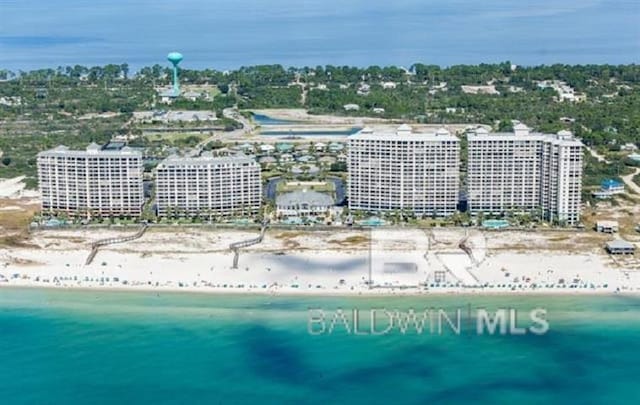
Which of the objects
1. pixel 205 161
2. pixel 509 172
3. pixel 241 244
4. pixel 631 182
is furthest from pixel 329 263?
pixel 631 182

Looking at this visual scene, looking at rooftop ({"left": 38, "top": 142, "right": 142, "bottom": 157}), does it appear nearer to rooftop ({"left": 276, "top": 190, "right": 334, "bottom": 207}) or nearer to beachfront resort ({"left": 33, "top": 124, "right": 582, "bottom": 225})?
beachfront resort ({"left": 33, "top": 124, "right": 582, "bottom": 225})

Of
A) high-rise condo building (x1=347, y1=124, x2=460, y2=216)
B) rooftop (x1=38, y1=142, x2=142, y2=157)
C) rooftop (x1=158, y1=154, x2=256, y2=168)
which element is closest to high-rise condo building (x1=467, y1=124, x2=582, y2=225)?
high-rise condo building (x1=347, y1=124, x2=460, y2=216)

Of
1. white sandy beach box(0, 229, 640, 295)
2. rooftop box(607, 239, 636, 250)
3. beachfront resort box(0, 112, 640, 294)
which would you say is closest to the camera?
white sandy beach box(0, 229, 640, 295)

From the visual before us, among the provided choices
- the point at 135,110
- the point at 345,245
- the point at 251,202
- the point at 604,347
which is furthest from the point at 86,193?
the point at 135,110

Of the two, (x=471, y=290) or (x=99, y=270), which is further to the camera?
(x=99, y=270)

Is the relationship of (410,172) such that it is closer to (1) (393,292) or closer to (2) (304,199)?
(2) (304,199)

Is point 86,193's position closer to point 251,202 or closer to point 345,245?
point 251,202
